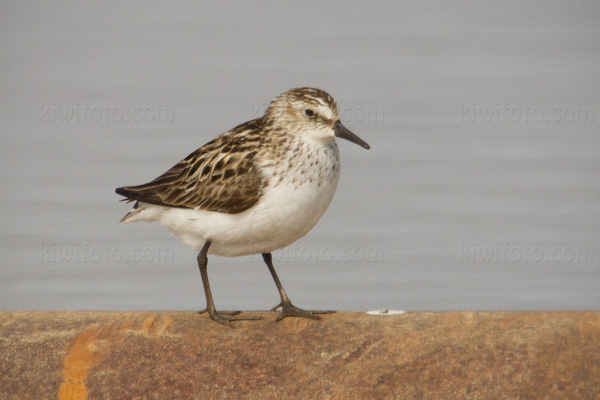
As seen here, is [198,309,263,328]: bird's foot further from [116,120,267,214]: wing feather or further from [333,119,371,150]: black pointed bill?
[333,119,371,150]: black pointed bill

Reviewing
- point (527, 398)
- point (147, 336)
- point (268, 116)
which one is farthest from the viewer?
point (268, 116)

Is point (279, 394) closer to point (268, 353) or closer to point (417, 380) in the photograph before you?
point (268, 353)

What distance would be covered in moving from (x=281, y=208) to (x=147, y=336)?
1.46 m

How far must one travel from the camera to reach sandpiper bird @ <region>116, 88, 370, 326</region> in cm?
844

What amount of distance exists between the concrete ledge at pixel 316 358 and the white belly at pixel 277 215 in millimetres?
791

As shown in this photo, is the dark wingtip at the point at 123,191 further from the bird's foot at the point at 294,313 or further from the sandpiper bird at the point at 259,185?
the bird's foot at the point at 294,313

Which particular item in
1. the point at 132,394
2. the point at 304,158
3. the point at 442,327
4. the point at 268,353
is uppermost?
the point at 304,158

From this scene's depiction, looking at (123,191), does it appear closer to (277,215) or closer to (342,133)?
(277,215)

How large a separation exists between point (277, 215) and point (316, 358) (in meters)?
1.24

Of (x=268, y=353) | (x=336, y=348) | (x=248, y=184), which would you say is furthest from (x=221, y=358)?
(x=248, y=184)

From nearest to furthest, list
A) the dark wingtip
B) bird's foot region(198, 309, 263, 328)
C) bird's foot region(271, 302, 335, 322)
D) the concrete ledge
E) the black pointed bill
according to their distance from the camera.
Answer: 1. the concrete ledge
2. bird's foot region(198, 309, 263, 328)
3. bird's foot region(271, 302, 335, 322)
4. the black pointed bill
5. the dark wingtip

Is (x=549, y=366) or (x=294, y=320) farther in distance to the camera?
(x=294, y=320)

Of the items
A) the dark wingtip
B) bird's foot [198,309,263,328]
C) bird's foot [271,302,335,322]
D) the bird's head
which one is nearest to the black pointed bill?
the bird's head

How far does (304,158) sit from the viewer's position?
8.49m
